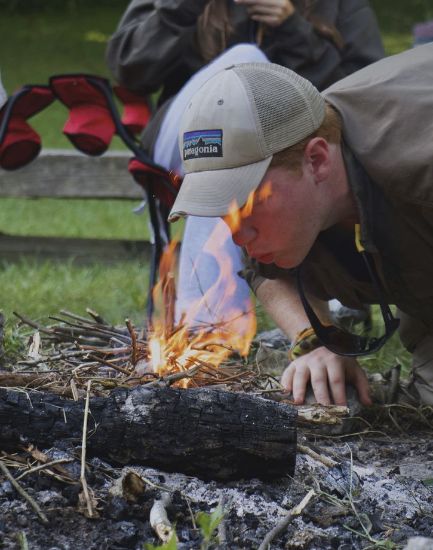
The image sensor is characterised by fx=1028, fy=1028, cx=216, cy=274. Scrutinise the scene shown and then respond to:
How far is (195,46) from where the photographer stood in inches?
188

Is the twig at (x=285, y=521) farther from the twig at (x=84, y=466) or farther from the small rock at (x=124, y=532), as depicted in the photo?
the twig at (x=84, y=466)

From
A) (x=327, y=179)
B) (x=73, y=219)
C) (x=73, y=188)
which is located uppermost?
(x=327, y=179)

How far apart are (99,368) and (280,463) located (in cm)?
80

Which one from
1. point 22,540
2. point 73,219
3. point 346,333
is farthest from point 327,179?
point 73,219

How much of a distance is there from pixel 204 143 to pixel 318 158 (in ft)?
1.15

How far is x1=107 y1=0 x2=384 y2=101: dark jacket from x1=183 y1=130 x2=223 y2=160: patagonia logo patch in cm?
194

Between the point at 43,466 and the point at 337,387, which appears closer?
the point at 43,466

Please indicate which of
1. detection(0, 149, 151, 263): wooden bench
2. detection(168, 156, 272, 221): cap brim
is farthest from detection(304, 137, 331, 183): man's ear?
detection(0, 149, 151, 263): wooden bench

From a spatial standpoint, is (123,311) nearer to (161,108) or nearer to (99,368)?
(161,108)

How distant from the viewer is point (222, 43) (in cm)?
479

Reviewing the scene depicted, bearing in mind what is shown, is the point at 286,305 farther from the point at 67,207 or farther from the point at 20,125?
the point at 67,207

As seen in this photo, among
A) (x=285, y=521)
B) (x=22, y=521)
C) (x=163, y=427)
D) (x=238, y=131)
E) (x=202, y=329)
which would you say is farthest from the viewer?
(x=202, y=329)

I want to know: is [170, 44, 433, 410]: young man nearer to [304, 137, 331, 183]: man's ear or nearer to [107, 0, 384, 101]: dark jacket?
[304, 137, 331, 183]: man's ear

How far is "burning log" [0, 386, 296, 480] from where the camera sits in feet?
8.20
